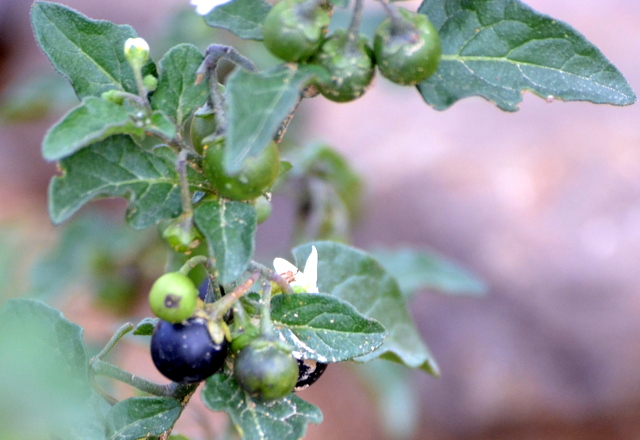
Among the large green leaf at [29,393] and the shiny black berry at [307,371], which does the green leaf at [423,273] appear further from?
the large green leaf at [29,393]

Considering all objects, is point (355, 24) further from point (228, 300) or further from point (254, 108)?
point (228, 300)

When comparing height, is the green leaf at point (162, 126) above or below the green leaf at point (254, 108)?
below

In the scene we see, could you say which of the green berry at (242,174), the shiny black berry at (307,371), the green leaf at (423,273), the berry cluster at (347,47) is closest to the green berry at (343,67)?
the berry cluster at (347,47)

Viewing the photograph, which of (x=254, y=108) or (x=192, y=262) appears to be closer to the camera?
(x=254, y=108)

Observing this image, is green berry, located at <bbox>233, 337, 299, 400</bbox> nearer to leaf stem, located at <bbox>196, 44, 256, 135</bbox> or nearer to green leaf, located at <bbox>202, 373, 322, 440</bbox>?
green leaf, located at <bbox>202, 373, 322, 440</bbox>

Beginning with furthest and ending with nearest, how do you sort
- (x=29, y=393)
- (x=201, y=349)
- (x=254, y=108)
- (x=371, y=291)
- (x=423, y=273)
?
(x=423, y=273) < (x=371, y=291) < (x=201, y=349) < (x=254, y=108) < (x=29, y=393)

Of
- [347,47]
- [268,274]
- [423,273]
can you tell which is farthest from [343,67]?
[423,273]
